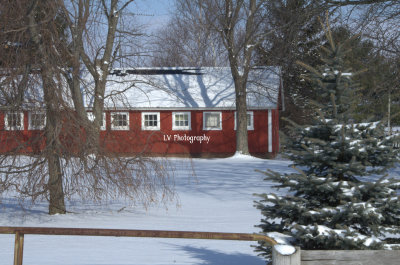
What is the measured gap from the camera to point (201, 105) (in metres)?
28.0

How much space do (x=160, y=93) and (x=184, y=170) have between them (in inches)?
360

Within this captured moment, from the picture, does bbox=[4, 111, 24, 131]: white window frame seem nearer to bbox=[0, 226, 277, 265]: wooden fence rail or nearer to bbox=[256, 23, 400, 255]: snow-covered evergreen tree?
bbox=[0, 226, 277, 265]: wooden fence rail

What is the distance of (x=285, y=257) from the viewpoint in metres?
3.86

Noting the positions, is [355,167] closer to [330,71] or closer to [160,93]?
[330,71]

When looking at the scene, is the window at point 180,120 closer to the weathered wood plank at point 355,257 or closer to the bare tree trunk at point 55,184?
the bare tree trunk at point 55,184

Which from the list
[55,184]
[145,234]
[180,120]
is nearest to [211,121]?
[180,120]

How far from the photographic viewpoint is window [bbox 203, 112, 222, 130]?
28094mm

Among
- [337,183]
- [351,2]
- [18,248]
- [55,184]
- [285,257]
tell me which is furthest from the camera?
[351,2]

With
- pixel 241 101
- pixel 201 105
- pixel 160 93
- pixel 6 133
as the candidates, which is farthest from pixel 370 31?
pixel 160 93

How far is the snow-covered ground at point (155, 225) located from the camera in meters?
7.40

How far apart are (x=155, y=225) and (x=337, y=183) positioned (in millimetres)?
5560

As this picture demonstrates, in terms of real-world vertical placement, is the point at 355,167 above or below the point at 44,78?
below

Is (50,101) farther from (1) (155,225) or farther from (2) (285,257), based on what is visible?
(2) (285,257)

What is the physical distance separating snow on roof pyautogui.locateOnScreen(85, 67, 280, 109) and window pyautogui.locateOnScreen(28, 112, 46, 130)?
1711cm
